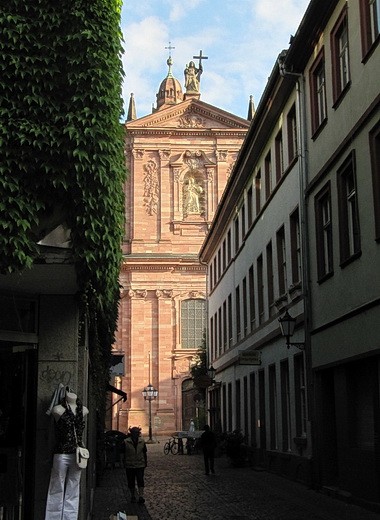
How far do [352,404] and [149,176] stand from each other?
44.5m

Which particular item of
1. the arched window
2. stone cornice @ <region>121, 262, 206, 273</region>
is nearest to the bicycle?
Answer: the arched window

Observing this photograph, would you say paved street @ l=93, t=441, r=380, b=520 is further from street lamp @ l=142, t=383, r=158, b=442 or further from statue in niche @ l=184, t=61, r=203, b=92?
statue in niche @ l=184, t=61, r=203, b=92

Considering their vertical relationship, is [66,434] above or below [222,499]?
above

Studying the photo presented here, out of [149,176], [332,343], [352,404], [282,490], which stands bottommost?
[282,490]

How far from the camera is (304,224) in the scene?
18141mm

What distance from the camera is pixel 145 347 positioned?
55.4 m

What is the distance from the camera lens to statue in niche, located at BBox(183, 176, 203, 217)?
57969mm

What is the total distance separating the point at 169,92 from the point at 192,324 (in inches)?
783

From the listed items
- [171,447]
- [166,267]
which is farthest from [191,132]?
[171,447]

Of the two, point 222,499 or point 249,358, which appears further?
point 249,358

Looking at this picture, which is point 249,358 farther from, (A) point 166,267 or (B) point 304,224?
(A) point 166,267

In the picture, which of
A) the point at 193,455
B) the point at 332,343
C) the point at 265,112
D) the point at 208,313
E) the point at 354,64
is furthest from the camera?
the point at 208,313

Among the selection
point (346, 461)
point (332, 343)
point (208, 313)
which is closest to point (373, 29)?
point (332, 343)

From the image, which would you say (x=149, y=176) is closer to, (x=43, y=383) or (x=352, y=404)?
(x=352, y=404)
